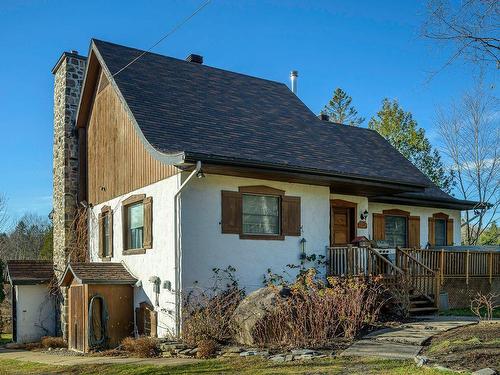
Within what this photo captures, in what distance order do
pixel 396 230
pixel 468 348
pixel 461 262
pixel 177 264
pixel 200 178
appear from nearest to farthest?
1. pixel 468 348
2. pixel 177 264
3. pixel 200 178
4. pixel 461 262
5. pixel 396 230

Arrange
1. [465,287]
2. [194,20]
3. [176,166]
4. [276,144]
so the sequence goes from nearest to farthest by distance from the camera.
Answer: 1. [194,20]
2. [176,166]
3. [276,144]
4. [465,287]

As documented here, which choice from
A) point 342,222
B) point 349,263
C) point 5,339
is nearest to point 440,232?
point 342,222

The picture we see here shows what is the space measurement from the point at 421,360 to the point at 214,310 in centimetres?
502

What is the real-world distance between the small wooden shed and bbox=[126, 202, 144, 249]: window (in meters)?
0.78

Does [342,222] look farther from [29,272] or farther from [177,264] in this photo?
[29,272]

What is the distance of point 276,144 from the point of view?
1503cm

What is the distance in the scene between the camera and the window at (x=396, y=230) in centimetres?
1919

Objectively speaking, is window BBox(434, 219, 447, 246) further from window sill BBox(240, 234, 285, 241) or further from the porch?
window sill BBox(240, 234, 285, 241)

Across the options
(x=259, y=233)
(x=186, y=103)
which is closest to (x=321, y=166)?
(x=259, y=233)

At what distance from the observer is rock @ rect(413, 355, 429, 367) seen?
7922 millimetres

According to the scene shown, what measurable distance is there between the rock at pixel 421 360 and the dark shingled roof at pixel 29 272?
13208 millimetres

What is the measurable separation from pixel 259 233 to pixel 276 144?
255 centimetres

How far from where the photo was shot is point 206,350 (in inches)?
409

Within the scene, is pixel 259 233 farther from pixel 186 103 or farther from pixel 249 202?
pixel 186 103
